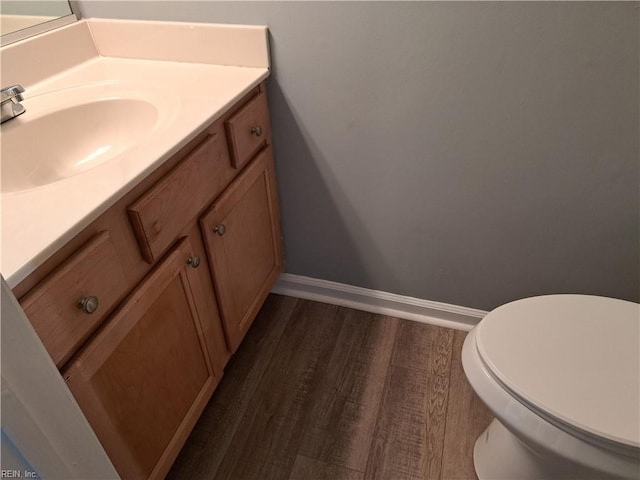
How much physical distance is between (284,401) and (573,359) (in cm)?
81

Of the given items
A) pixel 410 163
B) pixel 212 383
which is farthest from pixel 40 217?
pixel 410 163

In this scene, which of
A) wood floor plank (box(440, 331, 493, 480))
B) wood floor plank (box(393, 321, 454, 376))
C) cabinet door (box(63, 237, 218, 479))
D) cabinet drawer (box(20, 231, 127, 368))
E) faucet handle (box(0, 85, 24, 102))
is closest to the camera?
cabinet drawer (box(20, 231, 127, 368))

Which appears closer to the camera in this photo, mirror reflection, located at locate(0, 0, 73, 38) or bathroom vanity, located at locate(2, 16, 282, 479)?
bathroom vanity, located at locate(2, 16, 282, 479)

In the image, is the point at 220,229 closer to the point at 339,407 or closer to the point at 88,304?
the point at 88,304

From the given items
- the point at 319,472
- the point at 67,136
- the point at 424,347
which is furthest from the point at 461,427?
the point at 67,136

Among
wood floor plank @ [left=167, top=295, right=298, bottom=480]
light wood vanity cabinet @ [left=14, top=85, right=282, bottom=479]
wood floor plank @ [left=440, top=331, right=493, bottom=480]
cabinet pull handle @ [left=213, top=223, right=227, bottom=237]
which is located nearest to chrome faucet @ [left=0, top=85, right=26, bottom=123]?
→ light wood vanity cabinet @ [left=14, top=85, right=282, bottom=479]

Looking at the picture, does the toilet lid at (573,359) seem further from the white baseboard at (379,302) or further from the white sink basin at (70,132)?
the white sink basin at (70,132)

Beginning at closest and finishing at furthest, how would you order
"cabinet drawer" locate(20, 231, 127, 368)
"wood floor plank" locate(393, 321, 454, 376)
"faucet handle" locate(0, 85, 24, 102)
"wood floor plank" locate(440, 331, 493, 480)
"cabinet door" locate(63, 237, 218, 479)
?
1. "cabinet drawer" locate(20, 231, 127, 368)
2. "cabinet door" locate(63, 237, 218, 479)
3. "faucet handle" locate(0, 85, 24, 102)
4. "wood floor plank" locate(440, 331, 493, 480)
5. "wood floor plank" locate(393, 321, 454, 376)

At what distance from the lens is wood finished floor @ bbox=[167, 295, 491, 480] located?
120 cm

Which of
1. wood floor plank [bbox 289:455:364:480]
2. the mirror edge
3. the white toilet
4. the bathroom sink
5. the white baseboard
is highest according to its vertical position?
the mirror edge

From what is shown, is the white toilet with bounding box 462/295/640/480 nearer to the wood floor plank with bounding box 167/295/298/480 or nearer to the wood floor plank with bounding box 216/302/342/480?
the wood floor plank with bounding box 216/302/342/480

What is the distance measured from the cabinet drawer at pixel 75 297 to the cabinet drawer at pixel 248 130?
445 millimetres

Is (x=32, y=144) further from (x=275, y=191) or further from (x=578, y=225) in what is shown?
(x=578, y=225)

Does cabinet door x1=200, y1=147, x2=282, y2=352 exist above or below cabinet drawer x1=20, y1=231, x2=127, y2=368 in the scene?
below
